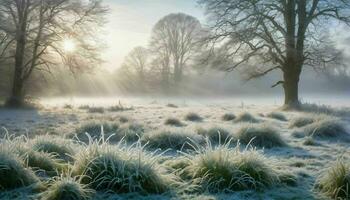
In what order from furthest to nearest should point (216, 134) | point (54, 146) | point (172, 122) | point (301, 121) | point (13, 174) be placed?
point (172, 122), point (301, 121), point (216, 134), point (54, 146), point (13, 174)

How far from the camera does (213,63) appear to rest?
68.5 feet

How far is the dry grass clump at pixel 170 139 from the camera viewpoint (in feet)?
28.2

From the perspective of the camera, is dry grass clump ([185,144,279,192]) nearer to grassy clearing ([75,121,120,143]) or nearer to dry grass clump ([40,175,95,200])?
dry grass clump ([40,175,95,200])

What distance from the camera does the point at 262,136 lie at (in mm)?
9031

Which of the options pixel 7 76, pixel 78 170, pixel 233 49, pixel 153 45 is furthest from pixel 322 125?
pixel 153 45

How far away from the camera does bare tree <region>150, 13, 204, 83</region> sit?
41.8 metres

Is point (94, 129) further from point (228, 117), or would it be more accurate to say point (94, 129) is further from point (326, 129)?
point (326, 129)

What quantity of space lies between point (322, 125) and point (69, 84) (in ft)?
130

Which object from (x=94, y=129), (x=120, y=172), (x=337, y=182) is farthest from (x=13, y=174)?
(x=94, y=129)

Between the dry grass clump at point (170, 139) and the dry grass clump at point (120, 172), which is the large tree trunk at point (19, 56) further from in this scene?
the dry grass clump at point (120, 172)

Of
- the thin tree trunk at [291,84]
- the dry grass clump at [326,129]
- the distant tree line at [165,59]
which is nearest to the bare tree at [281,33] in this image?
the thin tree trunk at [291,84]

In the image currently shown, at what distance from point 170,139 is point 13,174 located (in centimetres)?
396

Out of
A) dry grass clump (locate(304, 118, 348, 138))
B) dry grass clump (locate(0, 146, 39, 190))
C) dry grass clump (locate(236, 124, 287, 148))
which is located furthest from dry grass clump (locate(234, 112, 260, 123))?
dry grass clump (locate(0, 146, 39, 190))

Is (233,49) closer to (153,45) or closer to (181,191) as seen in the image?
(181,191)
